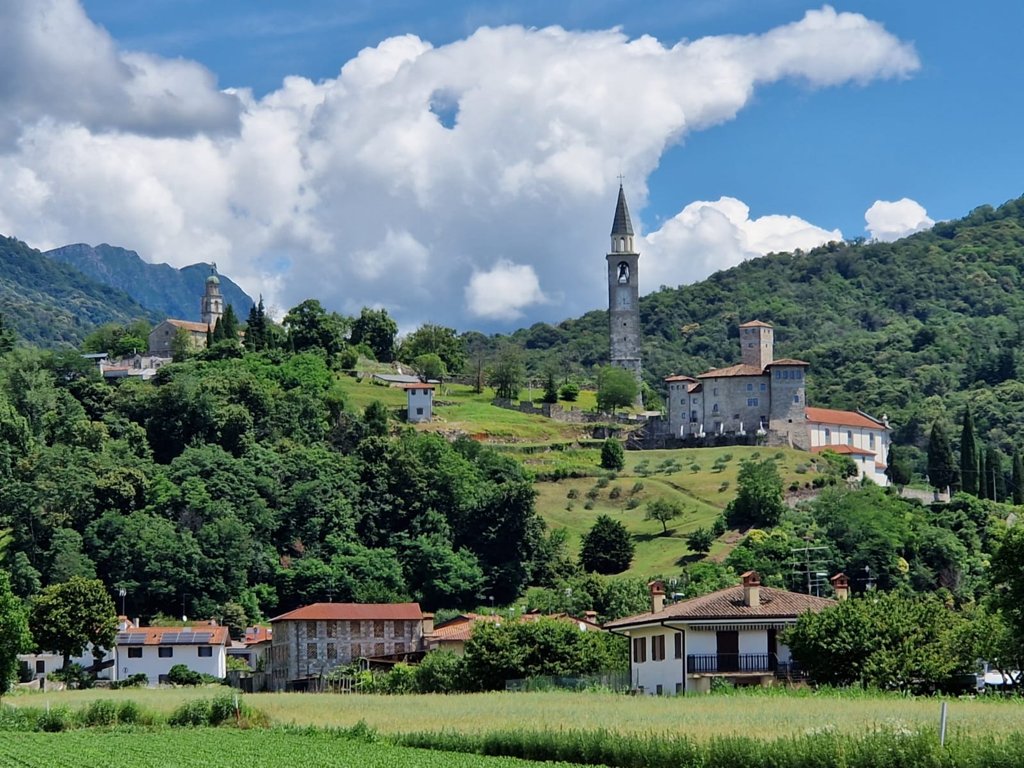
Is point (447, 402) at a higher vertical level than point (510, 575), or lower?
higher

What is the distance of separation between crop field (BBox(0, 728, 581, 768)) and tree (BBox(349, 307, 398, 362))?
100084mm

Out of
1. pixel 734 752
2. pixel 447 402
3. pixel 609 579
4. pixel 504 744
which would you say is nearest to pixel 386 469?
pixel 609 579

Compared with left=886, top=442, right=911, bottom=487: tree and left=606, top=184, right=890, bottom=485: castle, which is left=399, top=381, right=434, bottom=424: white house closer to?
left=606, top=184, right=890, bottom=485: castle

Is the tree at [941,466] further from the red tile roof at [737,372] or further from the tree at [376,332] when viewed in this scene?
the tree at [376,332]

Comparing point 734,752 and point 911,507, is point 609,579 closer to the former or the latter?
point 911,507

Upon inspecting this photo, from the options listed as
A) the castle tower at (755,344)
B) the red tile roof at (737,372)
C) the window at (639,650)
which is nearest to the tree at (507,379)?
the red tile roof at (737,372)

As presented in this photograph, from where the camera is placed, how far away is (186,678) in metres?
76.4

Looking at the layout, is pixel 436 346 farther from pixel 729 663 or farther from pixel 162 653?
pixel 729 663

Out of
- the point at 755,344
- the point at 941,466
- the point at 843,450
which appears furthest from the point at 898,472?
the point at 755,344

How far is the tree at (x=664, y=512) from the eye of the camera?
100 metres

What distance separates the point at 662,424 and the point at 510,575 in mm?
33902

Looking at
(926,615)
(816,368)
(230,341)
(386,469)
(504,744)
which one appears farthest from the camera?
(816,368)

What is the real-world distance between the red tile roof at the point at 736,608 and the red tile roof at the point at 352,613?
95.7ft

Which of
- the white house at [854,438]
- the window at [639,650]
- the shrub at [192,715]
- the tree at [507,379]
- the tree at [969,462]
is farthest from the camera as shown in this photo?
the tree at [507,379]
